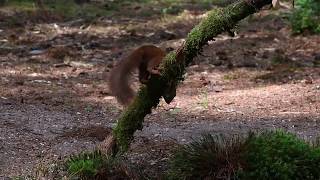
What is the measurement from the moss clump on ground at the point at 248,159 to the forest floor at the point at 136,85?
13.5 inches

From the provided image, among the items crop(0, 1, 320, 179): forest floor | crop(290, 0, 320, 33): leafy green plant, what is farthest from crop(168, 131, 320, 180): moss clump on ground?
crop(290, 0, 320, 33): leafy green plant

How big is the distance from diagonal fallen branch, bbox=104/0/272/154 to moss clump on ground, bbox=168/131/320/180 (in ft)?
1.22

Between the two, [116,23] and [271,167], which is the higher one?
[271,167]

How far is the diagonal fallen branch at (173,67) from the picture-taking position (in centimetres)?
420

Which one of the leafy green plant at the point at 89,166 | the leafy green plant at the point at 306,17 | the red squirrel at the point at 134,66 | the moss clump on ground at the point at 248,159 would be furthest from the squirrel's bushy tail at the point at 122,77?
the leafy green plant at the point at 306,17

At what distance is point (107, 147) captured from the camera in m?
4.66

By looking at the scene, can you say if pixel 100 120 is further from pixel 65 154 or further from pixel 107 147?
pixel 107 147

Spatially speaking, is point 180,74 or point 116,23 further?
point 116,23

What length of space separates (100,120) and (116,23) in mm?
7451

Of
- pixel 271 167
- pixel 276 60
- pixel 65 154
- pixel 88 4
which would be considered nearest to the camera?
pixel 271 167

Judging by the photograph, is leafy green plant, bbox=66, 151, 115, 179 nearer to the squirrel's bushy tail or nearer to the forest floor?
the forest floor

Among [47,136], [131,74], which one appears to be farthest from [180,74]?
[47,136]

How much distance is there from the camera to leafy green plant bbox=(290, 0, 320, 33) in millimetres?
10773

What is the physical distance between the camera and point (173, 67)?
4.32m
